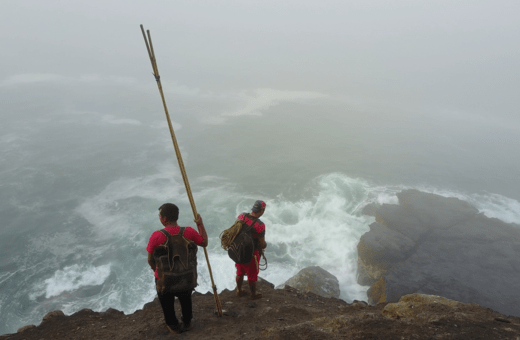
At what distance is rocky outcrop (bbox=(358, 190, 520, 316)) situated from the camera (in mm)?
16562

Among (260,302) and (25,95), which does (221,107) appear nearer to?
(25,95)

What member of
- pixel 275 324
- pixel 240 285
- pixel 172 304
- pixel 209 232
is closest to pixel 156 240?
pixel 172 304

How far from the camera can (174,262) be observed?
12.7ft

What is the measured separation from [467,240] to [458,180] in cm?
2449

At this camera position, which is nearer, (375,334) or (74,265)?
(375,334)

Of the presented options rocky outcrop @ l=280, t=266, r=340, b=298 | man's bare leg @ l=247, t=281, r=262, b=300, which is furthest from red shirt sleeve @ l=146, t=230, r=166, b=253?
rocky outcrop @ l=280, t=266, r=340, b=298

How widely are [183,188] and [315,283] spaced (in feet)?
70.6

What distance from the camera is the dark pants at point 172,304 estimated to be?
4197 millimetres

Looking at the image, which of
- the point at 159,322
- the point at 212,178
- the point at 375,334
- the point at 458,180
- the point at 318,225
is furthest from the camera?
the point at 458,180

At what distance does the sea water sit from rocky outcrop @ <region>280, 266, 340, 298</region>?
8.46 ft

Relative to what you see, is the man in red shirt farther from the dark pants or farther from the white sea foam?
the white sea foam

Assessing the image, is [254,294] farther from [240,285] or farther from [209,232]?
[209,232]

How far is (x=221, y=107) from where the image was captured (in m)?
78.1

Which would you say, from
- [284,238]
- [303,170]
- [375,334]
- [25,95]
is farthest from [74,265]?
[25,95]
